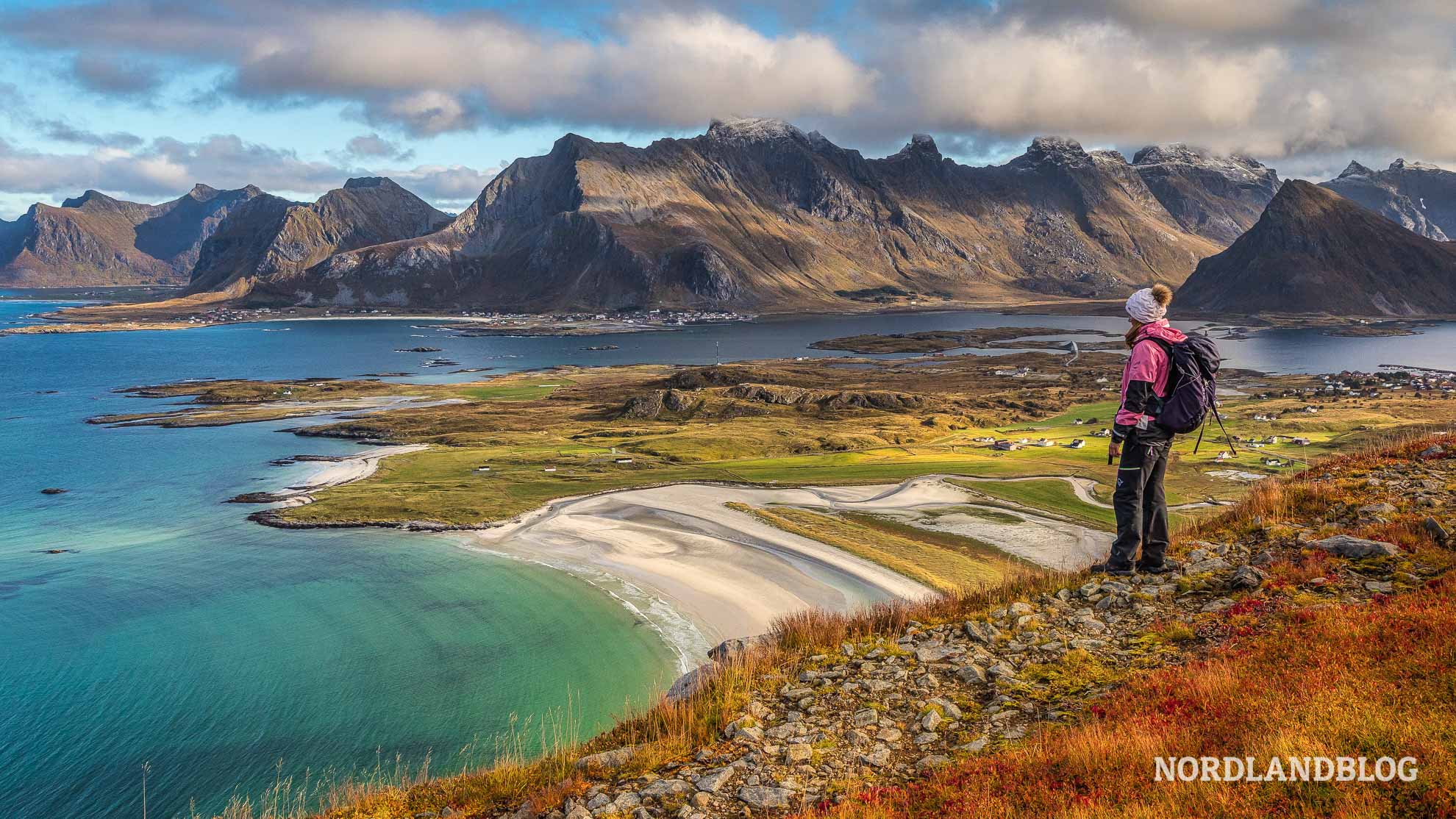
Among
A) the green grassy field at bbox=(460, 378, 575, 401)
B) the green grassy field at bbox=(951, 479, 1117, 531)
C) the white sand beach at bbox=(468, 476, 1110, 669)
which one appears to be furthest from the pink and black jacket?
the green grassy field at bbox=(460, 378, 575, 401)

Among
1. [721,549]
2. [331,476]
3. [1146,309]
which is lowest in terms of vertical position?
[331,476]

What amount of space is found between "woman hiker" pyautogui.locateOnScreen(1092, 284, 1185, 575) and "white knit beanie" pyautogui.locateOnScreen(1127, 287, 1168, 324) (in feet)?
0.03

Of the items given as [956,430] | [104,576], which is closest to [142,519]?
[104,576]

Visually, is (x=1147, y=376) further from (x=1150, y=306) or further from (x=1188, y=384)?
(x=1150, y=306)

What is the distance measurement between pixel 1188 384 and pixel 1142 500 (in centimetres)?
204

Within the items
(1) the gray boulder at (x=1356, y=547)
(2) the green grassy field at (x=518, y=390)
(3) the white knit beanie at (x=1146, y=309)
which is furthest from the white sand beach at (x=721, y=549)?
(2) the green grassy field at (x=518, y=390)

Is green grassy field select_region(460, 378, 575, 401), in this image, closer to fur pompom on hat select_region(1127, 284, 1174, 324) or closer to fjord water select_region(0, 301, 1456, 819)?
fjord water select_region(0, 301, 1456, 819)

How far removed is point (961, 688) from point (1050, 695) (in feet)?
3.49

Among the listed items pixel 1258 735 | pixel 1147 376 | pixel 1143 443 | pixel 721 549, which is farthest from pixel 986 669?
pixel 721 549

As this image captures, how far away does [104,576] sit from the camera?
124 feet

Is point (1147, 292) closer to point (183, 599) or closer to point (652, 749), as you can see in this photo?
point (652, 749)

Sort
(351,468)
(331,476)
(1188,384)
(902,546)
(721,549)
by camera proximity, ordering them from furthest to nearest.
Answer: (351,468) < (331,476) < (721,549) < (902,546) < (1188,384)

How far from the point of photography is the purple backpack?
11.3 m

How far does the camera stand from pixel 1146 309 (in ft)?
38.2
